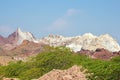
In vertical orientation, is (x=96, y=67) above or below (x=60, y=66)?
A: below

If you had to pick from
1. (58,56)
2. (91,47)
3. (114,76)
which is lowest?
(114,76)

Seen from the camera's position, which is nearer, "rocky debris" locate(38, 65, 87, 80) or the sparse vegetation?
"rocky debris" locate(38, 65, 87, 80)

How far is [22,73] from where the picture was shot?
53.9 m

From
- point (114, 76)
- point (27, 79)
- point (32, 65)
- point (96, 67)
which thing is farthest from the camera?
→ point (32, 65)

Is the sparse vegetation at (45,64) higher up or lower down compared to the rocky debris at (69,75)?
higher up

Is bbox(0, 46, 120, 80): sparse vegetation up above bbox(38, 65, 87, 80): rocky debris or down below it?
above

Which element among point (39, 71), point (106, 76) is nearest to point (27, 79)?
point (39, 71)

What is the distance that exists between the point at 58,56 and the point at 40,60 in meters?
2.64

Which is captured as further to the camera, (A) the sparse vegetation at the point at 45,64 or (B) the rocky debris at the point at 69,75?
(A) the sparse vegetation at the point at 45,64

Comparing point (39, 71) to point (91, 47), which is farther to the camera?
point (91, 47)

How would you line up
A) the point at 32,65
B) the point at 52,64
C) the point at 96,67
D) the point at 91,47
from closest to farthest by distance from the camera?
the point at 96,67 → the point at 52,64 → the point at 32,65 → the point at 91,47

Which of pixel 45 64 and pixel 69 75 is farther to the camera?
pixel 45 64

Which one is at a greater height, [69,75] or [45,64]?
[45,64]

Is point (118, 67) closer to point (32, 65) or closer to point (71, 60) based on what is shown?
point (71, 60)
